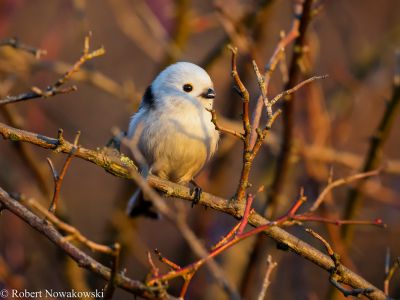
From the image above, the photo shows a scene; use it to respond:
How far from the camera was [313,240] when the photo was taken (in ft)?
15.5

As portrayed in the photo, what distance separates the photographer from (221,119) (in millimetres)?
4211

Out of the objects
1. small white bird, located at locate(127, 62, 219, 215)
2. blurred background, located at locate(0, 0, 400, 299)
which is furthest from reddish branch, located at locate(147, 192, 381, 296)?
small white bird, located at locate(127, 62, 219, 215)

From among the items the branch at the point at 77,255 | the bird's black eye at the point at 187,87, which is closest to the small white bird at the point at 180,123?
the bird's black eye at the point at 187,87

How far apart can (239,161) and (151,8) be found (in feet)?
6.02

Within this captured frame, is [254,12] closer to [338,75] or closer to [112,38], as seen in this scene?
[338,75]

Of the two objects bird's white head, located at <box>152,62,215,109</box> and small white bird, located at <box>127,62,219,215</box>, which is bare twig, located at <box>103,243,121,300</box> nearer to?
small white bird, located at <box>127,62,219,215</box>

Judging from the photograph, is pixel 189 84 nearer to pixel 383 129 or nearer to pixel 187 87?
pixel 187 87

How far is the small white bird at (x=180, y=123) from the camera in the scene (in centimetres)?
317

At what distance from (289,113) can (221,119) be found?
37.2 inches

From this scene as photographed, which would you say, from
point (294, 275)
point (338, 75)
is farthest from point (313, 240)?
point (338, 75)

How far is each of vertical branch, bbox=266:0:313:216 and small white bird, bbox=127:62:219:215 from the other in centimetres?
41

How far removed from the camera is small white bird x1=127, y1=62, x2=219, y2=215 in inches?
125

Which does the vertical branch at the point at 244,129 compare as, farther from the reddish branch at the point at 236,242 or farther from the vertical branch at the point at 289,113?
the vertical branch at the point at 289,113

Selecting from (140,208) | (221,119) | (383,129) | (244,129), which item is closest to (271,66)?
(244,129)
